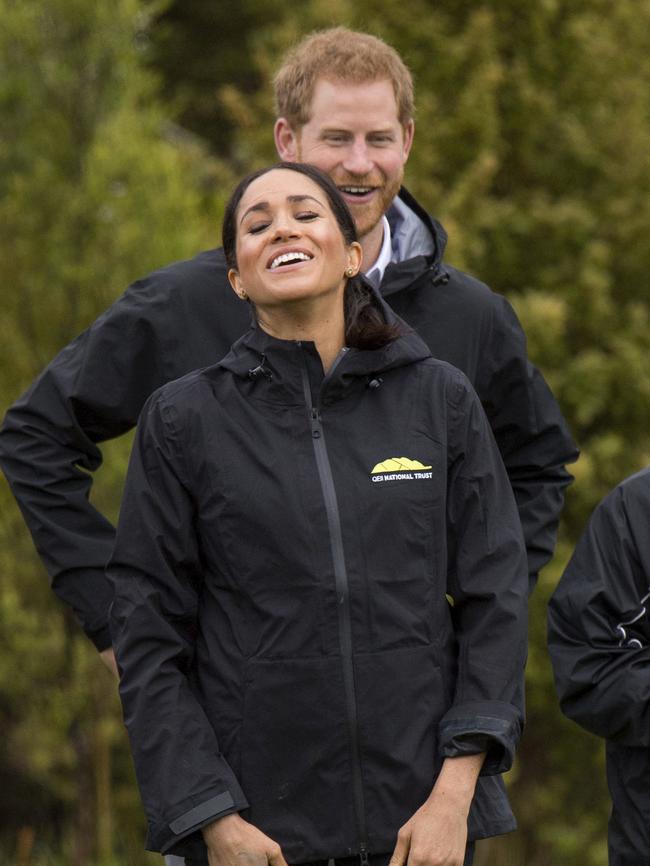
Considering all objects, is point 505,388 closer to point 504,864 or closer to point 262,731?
point 262,731

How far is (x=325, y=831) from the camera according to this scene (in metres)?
2.75

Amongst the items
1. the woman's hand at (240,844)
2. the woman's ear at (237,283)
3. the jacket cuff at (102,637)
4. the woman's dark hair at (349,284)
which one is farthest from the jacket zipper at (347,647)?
the jacket cuff at (102,637)

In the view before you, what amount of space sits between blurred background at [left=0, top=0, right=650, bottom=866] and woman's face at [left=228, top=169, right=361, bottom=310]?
4.37 meters

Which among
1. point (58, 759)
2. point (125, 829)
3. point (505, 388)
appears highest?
point (505, 388)

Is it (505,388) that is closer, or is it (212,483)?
(212,483)

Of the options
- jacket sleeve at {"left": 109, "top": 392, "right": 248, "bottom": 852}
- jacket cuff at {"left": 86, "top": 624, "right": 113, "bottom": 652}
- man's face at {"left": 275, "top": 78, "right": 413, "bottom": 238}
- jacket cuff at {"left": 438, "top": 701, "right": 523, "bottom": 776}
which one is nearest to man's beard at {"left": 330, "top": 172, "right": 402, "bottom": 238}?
man's face at {"left": 275, "top": 78, "right": 413, "bottom": 238}

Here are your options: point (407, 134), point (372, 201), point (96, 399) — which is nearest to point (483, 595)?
point (372, 201)

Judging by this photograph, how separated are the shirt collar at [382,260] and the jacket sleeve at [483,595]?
26.6 inches

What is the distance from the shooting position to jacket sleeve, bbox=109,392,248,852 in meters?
2.74

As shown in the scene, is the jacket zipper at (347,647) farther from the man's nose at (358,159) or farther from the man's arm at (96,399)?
the man's nose at (358,159)

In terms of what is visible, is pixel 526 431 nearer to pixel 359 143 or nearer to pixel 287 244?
pixel 359 143

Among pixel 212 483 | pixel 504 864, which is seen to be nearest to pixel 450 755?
pixel 212 483

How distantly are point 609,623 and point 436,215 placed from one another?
14.8 feet

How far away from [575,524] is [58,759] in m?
2.96
